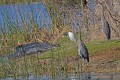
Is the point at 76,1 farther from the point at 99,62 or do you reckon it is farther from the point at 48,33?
the point at 99,62

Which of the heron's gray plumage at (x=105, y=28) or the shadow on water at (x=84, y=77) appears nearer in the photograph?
the shadow on water at (x=84, y=77)

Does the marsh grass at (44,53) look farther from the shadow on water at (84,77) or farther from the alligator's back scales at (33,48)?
the alligator's back scales at (33,48)

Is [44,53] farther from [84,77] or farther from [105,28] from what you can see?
[84,77]

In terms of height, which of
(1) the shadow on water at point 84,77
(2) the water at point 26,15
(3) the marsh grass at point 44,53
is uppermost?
(2) the water at point 26,15

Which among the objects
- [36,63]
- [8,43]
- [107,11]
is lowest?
[36,63]

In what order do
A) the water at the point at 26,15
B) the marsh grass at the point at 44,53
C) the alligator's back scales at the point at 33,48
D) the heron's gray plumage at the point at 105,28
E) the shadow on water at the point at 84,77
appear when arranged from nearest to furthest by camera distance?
1. the shadow on water at the point at 84,77
2. the marsh grass at the point at 44,53
3. the alligator's back scales at the point at 33,48
4. the heron's gray plumage at the point at 105,28
5. the water at the point at 26,15

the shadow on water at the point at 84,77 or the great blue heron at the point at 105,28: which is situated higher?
the great blue heron at the point at 105,28

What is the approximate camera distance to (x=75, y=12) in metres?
21.5

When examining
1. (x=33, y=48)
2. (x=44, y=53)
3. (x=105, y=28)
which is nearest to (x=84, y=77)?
(x=44, y=53)

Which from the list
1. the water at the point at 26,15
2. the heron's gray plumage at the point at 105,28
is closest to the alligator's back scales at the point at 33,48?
the water at the point at 26,15

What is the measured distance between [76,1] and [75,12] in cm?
275

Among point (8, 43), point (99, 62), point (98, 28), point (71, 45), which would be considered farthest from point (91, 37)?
point (99, 62)

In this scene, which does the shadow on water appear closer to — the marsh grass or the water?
the marsh grass

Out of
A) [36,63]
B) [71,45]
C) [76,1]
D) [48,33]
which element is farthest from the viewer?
[76,1]
